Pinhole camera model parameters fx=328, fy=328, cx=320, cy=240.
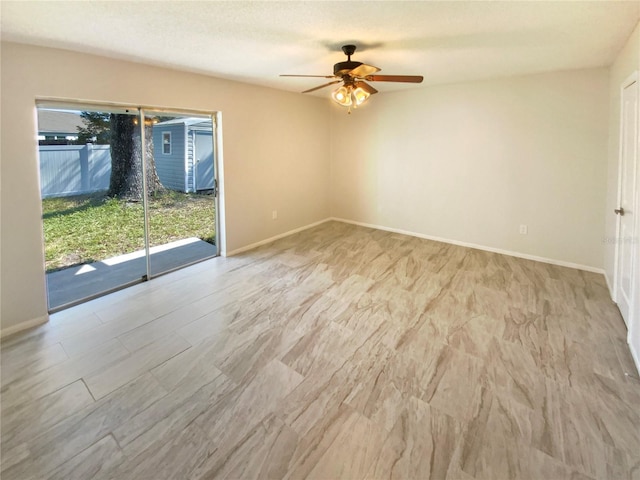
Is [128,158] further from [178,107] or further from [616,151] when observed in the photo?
[616,151]

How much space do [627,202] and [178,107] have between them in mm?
4752

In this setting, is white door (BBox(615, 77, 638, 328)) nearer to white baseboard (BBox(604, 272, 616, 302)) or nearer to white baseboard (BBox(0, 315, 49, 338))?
white baseboard (BBox(604, 272, 616, 302))

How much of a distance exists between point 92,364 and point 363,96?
333 centimetres

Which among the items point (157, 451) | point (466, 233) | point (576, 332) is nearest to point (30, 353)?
point (157, 451)

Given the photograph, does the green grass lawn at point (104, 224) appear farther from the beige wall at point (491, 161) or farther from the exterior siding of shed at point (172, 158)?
the beige wall at point (491, 161)

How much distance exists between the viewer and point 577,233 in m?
4.27

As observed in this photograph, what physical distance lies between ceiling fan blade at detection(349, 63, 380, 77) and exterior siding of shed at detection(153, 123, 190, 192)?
244cm

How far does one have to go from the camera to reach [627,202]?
9.63 ft

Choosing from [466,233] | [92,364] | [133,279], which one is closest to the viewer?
[92,364]

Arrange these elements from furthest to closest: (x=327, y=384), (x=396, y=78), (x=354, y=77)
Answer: (x=354, y=77), (x=396, y=78), (x=327, y=384)

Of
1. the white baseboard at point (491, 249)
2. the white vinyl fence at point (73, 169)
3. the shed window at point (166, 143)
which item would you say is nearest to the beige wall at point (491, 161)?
the white baseboard at point (491, 249)

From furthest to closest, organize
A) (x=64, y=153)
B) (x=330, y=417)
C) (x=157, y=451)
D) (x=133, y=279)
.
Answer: (x=133, y=279) → (x=64, y=153) → (x=330, y=417) → (x=157, y=451)

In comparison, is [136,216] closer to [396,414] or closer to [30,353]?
[30,353]

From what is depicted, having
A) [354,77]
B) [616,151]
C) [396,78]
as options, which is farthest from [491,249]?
[354,77]
